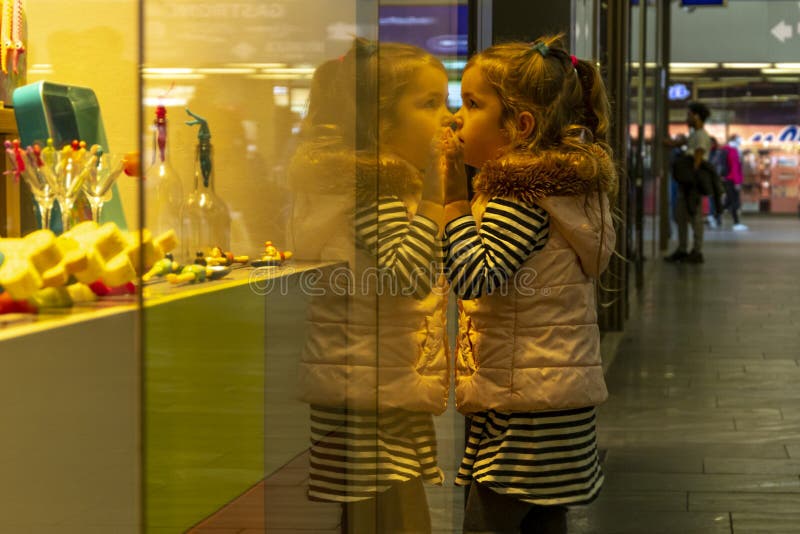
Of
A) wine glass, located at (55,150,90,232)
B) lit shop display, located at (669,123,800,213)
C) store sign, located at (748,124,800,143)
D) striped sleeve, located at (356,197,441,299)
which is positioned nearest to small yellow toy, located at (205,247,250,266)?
wine glass, located at (55,150,90,232)

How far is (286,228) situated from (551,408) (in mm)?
851

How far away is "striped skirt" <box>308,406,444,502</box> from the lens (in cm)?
211

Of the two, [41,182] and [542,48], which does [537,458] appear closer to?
[542,48]

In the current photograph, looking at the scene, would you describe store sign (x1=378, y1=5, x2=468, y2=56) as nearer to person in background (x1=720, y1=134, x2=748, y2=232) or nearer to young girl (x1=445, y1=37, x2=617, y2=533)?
young girl (x1=445, y1=37, x2=617, y2=533)

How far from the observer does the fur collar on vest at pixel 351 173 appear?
197 cm

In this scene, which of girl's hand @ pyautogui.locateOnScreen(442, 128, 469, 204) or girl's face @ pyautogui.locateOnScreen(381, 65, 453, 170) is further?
girl's hand @ pyautogui.locateOnScreen(442, 128, 469, 204)

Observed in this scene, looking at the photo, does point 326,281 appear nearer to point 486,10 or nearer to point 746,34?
point 486,10

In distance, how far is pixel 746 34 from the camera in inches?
1019

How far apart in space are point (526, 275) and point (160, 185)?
121 cm

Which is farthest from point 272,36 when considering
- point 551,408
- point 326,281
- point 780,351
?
point 780,351

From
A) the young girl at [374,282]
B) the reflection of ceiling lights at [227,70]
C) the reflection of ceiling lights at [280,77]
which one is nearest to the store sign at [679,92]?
the young girl at [374,282]

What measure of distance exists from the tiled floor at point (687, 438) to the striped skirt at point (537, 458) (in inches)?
5.1

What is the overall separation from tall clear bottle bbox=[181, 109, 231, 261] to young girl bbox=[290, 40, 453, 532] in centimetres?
23

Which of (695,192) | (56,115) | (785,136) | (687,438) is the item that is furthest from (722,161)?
(56,115)
